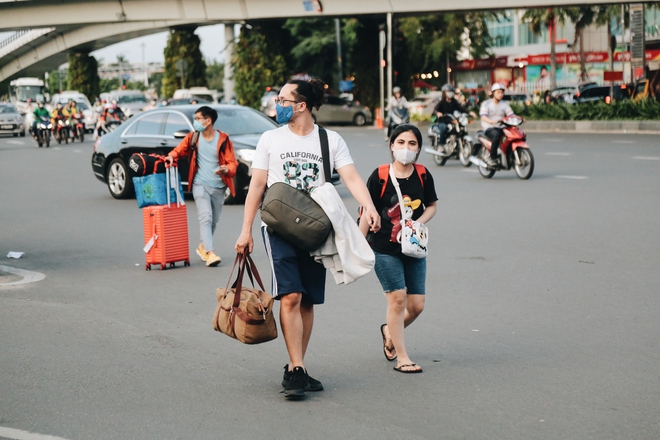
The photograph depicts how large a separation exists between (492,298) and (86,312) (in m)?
3.22

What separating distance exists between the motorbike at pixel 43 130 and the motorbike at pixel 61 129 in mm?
1280

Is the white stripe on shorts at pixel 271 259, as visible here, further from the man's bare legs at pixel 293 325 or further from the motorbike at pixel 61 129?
the motorbike at pixel 61 129

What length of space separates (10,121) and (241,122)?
33.0m

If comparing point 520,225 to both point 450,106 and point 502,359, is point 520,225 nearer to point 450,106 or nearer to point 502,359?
point 502,359

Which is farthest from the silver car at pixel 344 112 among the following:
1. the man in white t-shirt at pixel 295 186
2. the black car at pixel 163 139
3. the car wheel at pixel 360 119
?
the man in white t-shirt at pixel 295 186

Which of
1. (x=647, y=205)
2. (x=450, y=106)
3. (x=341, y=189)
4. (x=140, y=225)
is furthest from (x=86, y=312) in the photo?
(x=450, y=106)

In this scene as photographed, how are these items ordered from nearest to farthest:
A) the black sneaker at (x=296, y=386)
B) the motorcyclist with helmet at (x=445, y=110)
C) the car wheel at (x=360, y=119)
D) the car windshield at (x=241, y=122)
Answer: the black sneaker at (x=296, y=386), the car windshield at (x=241, y=122), the motorcyclist with helmet at (x=445, y=110), the car wheel at (x=360, y=119)

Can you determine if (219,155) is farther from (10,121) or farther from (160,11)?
(160,11)

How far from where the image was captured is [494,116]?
1850 cm

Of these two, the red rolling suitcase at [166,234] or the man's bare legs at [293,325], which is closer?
the man's bare legs at [293,325]

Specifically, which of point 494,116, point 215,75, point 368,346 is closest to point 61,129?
point 494,116

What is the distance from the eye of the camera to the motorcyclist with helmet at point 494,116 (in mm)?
18312

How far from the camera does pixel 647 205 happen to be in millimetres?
13664

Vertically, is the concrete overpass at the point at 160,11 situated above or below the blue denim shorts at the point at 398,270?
above
